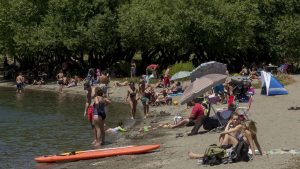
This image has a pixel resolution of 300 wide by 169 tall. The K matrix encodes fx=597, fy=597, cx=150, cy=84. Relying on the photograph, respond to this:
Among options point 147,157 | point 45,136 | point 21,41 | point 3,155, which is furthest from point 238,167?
point 21,41

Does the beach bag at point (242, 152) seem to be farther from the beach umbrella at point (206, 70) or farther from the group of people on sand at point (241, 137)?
the beach umbrella at point (206, 70)

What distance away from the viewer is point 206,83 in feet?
65.5

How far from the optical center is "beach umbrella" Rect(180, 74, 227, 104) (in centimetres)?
1970

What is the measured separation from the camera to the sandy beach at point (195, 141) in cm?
1491

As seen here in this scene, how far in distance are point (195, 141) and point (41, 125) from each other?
10234 mm

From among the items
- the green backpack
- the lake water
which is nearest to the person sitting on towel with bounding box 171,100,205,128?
the lake water

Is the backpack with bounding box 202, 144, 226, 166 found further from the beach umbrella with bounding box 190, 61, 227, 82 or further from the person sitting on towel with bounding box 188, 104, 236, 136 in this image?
the beach umbrella with bounding box 190, 61, 227, 82

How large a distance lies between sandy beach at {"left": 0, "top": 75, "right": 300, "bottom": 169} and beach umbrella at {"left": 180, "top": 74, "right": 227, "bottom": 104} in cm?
133

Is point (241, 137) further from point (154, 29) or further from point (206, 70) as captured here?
point (154, 29)

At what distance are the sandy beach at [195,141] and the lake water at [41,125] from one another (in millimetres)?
1799

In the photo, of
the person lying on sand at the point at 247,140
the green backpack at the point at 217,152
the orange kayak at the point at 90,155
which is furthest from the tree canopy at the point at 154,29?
the green backpack at the point at 217,152

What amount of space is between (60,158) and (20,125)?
944 centimetres

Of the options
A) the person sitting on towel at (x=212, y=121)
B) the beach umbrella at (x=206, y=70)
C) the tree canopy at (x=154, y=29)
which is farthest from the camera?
the tree canopy at (x=154, y=29)

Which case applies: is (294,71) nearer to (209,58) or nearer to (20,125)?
(209,58)
